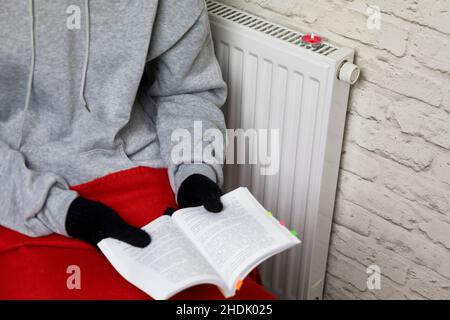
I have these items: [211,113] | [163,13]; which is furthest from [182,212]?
[163,13]

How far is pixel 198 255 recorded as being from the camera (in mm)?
923

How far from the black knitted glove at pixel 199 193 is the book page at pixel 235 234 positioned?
0.05 feet

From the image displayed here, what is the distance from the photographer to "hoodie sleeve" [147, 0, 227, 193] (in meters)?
1.09

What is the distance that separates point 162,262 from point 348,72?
0.47 meters

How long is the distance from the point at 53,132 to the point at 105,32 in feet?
0.64

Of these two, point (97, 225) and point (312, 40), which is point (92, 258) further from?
point (312, 40)

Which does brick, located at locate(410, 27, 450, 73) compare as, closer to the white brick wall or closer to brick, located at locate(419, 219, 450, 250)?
the white brick wall

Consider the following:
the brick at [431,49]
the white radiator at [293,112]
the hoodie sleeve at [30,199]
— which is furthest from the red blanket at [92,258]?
the brick at [431,49]

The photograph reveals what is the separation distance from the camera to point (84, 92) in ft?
3.59

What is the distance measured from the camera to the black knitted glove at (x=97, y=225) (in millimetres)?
944

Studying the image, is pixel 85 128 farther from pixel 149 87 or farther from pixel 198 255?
pixel 198 255

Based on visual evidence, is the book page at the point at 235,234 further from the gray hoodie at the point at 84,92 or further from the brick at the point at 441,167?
the brick at the point at 441,167

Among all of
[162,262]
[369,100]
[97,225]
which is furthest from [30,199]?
[369,100]

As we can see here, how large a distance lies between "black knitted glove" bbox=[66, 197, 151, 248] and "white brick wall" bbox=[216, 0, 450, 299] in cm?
49
